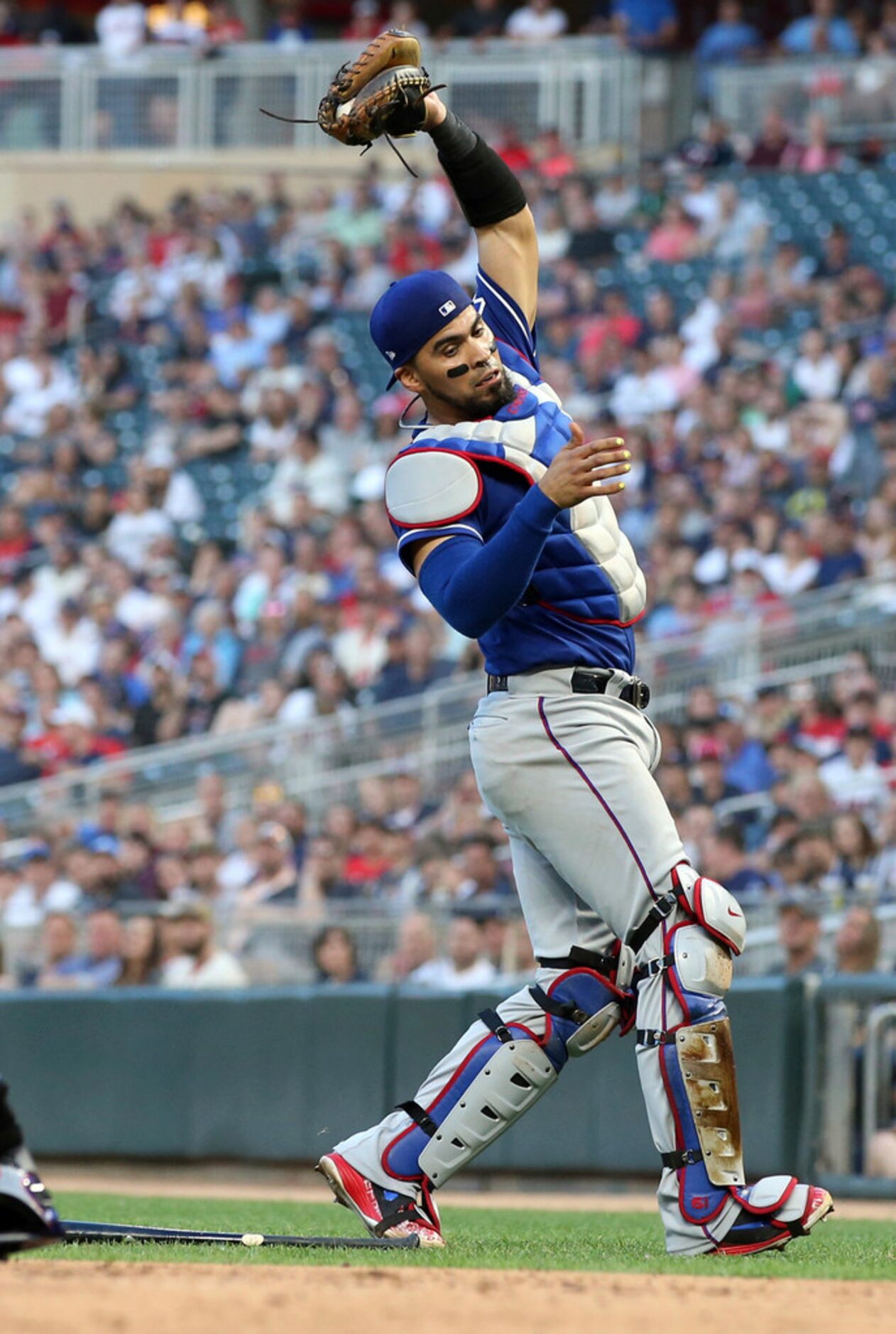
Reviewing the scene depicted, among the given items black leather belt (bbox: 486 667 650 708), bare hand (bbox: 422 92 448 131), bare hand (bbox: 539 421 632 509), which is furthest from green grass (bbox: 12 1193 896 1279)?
bare hand (bbox: 422 92 448 131)

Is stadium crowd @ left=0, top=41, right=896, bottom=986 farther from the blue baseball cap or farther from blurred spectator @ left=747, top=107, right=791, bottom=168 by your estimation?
the blue baseball cap

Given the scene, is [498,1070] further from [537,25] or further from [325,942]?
[537,25]

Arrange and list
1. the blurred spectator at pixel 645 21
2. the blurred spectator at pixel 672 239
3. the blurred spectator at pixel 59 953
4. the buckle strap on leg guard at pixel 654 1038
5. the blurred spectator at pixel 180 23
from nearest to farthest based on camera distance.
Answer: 1. the buckle strap on leg guard at pixel 654 1038
2. the blurred spectator at pixel 59 953
3. the blurred spectator at pixel 672 239
4. the blurred spectator at pixel 645 21
5. the blurred spectator at pixel 180 23

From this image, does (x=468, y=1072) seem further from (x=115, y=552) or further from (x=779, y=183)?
(x=779, y=183)

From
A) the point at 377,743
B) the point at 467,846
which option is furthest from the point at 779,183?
the point at 467,846

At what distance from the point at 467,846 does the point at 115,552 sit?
6775 mm

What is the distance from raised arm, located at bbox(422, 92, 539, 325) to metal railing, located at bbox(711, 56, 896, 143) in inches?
563

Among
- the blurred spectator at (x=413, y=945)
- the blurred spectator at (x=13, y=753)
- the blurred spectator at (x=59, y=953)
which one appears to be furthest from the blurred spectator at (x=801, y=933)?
the blurred spectator at (x=13, y=753)

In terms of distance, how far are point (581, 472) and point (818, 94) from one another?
15892mm

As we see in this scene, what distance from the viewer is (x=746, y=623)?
12414 mm

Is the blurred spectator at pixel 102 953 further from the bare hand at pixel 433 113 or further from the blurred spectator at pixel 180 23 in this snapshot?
the blurred spectator at pixel 180 23

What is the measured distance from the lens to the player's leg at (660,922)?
4.84 m

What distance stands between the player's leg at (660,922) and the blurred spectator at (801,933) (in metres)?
4.75

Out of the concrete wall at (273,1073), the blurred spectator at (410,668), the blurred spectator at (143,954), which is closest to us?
the concrete wall at (273,1073)
